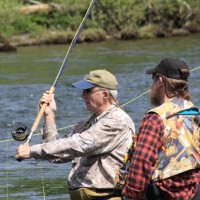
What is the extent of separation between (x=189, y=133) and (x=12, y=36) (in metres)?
30.6

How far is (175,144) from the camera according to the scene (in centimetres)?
434

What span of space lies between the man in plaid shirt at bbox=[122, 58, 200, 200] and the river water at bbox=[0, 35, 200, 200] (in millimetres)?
1620

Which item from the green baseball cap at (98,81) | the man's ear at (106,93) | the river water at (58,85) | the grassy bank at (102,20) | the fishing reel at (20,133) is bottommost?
the grassy bank at (102,20)

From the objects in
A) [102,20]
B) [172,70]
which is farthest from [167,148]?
[102,20]

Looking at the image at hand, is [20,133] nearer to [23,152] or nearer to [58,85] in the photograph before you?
[23,152]

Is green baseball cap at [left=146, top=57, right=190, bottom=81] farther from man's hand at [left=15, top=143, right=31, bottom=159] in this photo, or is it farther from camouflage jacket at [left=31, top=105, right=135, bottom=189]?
man's hand at [left=15, top=143, right=31, bottom=159]

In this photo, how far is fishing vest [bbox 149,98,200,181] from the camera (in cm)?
432

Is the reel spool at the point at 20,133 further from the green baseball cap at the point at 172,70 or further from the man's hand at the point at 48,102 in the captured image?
the green baseball cap at the point at 172,70

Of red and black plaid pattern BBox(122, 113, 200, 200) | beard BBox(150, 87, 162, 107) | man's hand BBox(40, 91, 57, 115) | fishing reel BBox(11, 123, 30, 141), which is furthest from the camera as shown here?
fishing reel BBox(11, 123, 30, 141)

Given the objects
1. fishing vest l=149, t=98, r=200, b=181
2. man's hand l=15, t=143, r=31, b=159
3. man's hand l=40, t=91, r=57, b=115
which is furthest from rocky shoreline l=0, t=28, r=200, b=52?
fishing vest l=149, t=98, r=200, b=181

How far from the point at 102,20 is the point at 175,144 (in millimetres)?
32826

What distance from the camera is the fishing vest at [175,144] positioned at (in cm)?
432

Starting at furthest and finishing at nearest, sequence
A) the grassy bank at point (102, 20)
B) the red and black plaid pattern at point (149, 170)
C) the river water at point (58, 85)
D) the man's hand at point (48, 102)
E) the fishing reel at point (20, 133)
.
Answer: the grassy bank at point (102, 20) → the river water at point (58, 85) → the fishing reel at point (20, 133) → the man's hand at point (48, 102) → the red and black plaid pattern at point (149, 170)

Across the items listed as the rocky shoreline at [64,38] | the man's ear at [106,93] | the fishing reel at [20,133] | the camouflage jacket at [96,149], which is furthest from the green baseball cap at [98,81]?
the rocky shoreline at [64,38]
